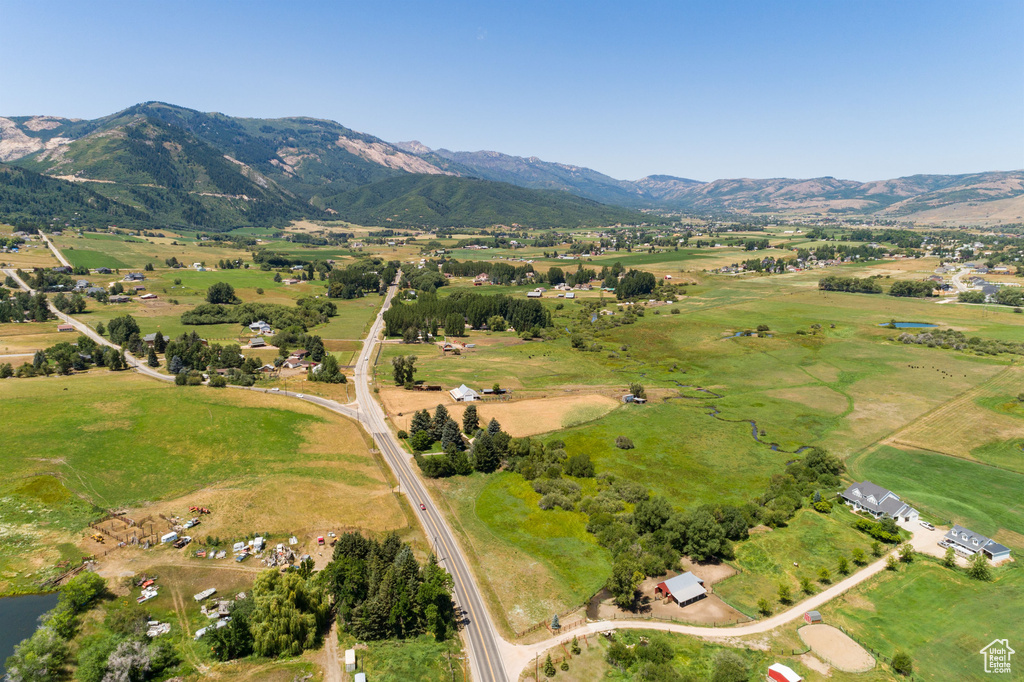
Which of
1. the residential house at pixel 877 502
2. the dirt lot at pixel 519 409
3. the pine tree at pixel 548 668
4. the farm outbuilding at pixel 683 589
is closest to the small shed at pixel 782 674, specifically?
the farm outbuilding at pixel 683 589

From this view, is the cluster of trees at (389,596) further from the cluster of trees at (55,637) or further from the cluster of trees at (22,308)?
the cluster of trees at (22,308)

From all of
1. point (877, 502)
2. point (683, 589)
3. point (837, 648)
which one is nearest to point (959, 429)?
point (877, 502)

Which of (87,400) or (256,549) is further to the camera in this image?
(87,400)

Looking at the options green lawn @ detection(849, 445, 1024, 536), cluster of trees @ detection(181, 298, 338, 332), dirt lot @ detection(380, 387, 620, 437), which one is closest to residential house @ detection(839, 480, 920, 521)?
green lawn @ detection(849, 445, 1024, 536)

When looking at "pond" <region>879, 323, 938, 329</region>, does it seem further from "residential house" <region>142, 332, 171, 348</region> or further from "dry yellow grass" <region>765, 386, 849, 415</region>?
"residential house" <region>142, 332, 171, 348</region>

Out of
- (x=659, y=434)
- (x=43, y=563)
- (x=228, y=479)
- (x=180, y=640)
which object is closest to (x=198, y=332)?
(x=228, y=479)

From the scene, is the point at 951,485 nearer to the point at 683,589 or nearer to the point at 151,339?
the point at 683,589

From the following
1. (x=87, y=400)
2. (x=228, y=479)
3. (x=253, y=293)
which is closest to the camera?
(x=228, y=479)

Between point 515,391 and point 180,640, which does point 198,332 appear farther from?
point 180,640
